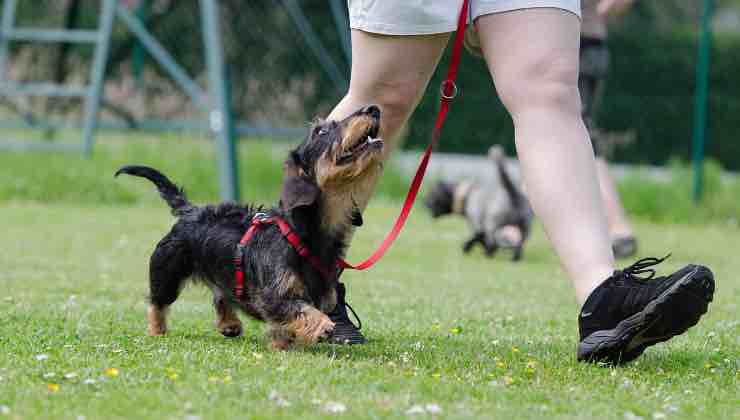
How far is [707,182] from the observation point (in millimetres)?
11812

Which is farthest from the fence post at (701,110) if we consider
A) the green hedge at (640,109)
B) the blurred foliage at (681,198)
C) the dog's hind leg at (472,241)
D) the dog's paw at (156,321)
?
the dog's paw at (156,321)

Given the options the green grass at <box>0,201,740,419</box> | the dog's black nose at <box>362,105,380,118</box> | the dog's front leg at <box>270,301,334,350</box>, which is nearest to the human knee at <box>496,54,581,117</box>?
the dog's black nose at <box>362,105,380,118</box>

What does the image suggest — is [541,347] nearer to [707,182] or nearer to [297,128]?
[707,182]

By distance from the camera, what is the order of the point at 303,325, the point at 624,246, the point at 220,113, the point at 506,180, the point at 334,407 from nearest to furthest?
1. the point at 334,407
2. the point at 303,325
3. the point at 624,246
4. the point at 506,180
5. the point at 220,113

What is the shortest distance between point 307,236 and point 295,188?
0.59 ft

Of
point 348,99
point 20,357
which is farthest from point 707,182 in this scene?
point 20,357

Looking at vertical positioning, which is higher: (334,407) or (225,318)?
(334,407)

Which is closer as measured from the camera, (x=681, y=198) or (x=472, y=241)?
(x=472, y=241)

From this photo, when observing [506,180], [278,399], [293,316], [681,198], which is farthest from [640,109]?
[278,399]

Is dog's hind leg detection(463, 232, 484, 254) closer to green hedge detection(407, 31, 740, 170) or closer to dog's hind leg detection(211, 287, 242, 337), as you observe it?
dog's hind leg detection(211, 287, 242, 337)

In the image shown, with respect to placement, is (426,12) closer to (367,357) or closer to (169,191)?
(367,357)

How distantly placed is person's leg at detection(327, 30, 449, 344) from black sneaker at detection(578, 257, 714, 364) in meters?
0.92

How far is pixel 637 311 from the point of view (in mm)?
3701

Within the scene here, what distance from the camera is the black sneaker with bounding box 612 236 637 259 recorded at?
7922mm
